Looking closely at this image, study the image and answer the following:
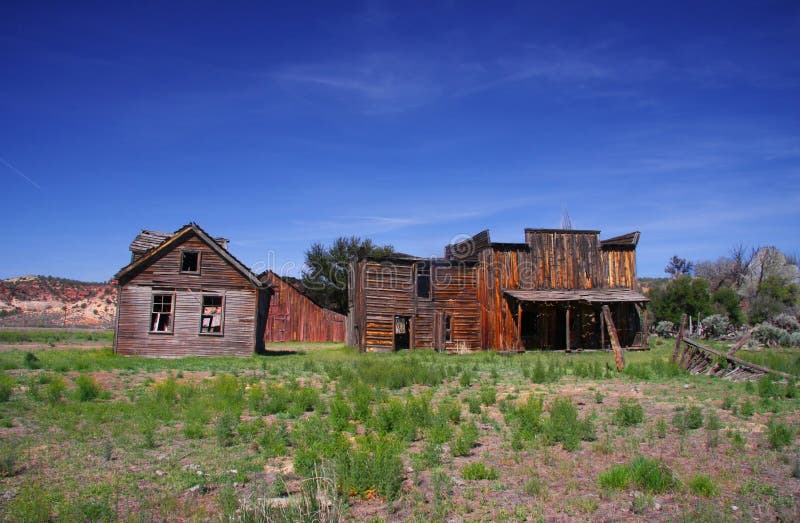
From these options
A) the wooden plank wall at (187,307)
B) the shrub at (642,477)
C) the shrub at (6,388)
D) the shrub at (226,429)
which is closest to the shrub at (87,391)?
the shrub at (6,388)

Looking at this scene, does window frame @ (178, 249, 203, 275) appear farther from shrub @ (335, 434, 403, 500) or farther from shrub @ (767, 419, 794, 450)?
shrub @ (767, 419, 794, 450)

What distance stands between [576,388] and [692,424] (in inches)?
200

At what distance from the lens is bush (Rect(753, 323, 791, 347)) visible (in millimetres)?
30812

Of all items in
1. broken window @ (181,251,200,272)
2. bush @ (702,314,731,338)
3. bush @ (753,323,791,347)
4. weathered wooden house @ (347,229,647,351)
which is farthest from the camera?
bush @ (702,314,731,338)

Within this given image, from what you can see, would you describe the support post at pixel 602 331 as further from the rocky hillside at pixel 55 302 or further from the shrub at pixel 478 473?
the rocky hillside at pixel 55 302

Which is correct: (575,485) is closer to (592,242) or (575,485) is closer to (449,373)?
(449,373)

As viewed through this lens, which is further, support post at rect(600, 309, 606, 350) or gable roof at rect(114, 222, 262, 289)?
support post at rect(600, 309, 606, 350)

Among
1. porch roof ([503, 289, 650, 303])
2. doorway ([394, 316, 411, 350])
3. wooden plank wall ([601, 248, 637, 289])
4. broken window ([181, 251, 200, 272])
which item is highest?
wooden plank wall ([601, 248, 637, 289])

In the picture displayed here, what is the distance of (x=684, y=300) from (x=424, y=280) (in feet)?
71.2

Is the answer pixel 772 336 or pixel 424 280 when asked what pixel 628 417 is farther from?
pixel 772 336

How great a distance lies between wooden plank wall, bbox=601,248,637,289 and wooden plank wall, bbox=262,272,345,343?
19649mm

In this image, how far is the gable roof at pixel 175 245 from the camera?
26.1m

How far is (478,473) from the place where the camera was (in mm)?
7773

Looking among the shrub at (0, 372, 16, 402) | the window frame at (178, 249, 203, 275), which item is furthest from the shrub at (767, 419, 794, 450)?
the window frame at (178, 249, 203, 275)
